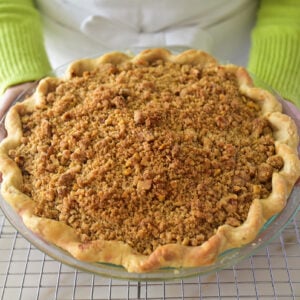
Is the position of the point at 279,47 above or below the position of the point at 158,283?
above

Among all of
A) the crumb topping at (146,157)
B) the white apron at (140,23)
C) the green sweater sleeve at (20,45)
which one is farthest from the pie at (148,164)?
the white apron at (140,23)

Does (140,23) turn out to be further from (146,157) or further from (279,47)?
(146,157)

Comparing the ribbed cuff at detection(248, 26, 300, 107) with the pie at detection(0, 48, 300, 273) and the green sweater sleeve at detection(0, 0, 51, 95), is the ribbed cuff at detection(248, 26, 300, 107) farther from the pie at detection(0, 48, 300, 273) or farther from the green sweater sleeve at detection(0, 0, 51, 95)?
the green sweater sleeve at detection(0, 0, 51, 95)

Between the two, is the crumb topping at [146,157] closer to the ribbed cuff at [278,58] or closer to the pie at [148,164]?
the pie at [148,164]

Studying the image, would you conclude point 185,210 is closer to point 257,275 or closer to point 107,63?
point 257,275

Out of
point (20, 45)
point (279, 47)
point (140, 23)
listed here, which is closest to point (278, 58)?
point (279, 47)
